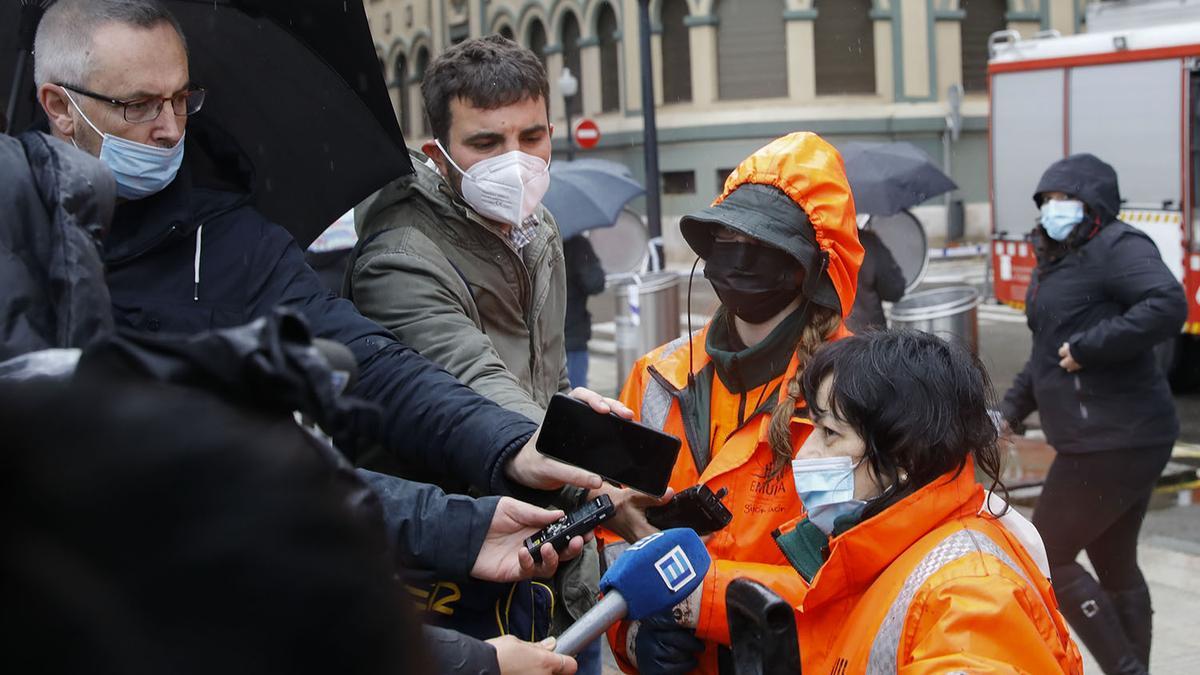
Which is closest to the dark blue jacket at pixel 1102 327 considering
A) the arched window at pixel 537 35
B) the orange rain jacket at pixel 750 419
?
the orange rain jacket at pixel 750 419

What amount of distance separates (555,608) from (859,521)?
70 centimetres

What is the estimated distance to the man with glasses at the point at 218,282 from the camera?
7.55 ft

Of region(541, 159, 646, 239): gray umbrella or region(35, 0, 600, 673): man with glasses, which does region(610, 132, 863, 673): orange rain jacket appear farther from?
region(541, 159, 646, 239): gray umbrella

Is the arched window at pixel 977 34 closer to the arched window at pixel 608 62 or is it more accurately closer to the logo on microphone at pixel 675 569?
the arched window at pixel 608 62

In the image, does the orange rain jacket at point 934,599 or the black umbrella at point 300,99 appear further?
the black umbrella at point 300,99

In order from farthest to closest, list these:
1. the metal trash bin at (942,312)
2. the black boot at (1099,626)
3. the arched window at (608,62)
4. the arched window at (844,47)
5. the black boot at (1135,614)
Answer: the arched window at (608,62) < the arched window at (844,47) < the metal trash bin at (942,312) < the black boot at (1135,614) < the black boot at (1099,626)

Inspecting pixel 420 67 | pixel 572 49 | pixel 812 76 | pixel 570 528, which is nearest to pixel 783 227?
pixel 570 528

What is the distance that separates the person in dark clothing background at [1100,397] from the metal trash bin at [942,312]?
2.69 m

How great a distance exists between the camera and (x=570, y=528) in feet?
7.18

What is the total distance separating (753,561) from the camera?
291cm

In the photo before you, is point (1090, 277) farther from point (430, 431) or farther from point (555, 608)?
point (430, 431)

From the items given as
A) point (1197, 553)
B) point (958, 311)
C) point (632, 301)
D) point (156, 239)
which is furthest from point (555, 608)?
point (632, 301)

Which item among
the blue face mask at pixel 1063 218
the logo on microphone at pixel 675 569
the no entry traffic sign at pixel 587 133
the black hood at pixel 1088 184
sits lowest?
the logo on microphone at pixel 675 569

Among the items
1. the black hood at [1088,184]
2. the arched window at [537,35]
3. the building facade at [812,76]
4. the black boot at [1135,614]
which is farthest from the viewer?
the arched window at [537,35]
